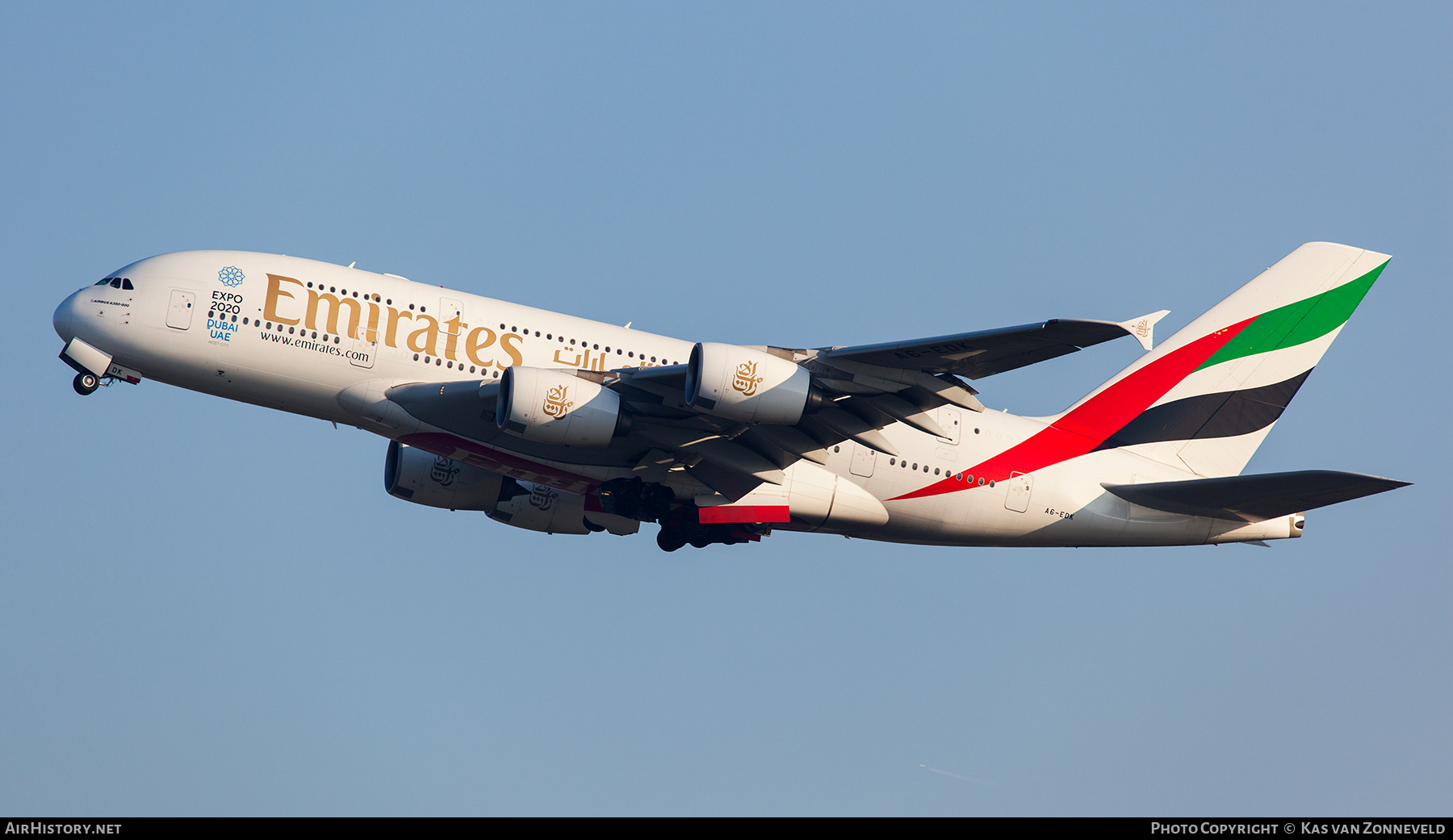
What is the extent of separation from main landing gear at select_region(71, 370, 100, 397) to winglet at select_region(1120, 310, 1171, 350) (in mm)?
19775

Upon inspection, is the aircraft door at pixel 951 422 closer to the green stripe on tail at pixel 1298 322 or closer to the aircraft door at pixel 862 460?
the aircraft door at pixel 862 460

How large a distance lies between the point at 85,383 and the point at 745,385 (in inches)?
529

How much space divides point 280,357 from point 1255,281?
77.9ft

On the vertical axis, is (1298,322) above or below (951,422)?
above

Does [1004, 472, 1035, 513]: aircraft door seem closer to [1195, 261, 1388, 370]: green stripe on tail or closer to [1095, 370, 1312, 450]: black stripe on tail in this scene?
[1095, 370, 1312, 450]: black stripe on tail

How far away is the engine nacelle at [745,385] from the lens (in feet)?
76.1

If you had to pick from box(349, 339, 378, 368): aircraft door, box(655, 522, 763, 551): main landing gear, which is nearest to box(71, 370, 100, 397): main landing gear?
box(349, 339, 378, 368): aircraft door

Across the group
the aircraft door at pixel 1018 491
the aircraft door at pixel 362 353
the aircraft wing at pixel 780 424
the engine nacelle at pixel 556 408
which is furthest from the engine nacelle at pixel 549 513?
the aircraft door at pixel 1018 491

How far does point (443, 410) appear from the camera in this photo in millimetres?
24938

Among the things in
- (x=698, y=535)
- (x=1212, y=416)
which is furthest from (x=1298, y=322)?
(x=698, y=535)

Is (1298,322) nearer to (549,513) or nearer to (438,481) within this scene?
(549,513)

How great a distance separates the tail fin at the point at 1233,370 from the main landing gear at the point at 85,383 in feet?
69.2

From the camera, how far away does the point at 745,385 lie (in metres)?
23.3
